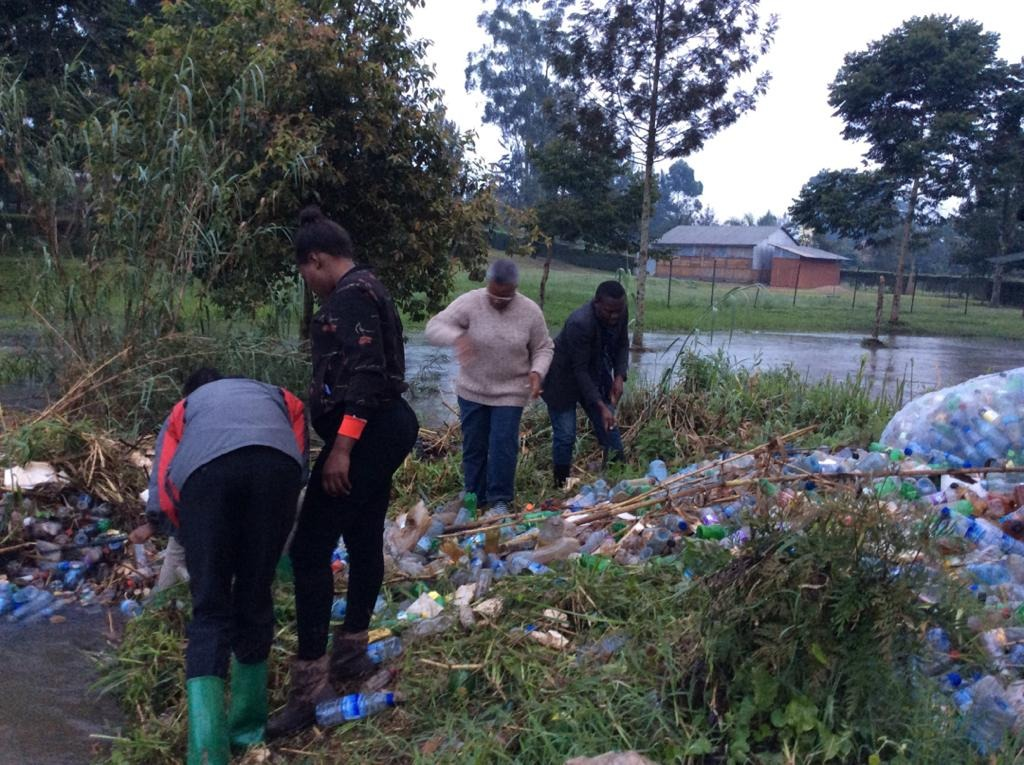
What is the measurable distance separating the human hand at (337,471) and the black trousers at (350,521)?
2.2 inches

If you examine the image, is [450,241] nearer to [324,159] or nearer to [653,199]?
[324,159]

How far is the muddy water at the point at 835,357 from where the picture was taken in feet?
38.1

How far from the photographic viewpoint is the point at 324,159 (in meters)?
8.17

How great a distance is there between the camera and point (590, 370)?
6.00 m

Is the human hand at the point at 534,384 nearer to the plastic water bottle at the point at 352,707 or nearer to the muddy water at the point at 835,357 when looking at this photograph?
the plastic water bottle at the point at 352,707

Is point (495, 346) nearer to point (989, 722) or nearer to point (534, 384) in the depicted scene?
point (534, 384)

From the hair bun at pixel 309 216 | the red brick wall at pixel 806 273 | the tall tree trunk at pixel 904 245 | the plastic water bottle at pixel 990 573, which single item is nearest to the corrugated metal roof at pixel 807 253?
the red brick wall at pixel 806 273

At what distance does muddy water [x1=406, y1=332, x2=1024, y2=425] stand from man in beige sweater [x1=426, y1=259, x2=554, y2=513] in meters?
3.69

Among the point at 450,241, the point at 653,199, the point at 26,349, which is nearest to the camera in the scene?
the point at 26,349

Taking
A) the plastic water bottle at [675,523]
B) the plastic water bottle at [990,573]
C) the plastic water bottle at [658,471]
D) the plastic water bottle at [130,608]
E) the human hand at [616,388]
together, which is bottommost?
the plastic water bottle at [130,608]

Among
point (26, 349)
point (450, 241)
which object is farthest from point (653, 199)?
point (26, 349)

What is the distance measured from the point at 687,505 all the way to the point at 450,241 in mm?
5920

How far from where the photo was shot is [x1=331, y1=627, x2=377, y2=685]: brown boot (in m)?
3.38

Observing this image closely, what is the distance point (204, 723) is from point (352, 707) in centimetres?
51
